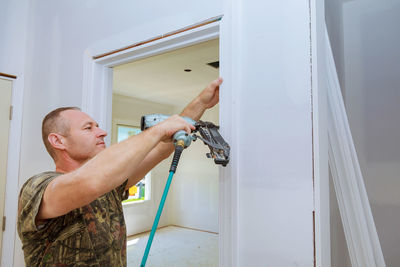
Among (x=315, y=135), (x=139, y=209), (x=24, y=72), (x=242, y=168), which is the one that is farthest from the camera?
(x=139, y=209)

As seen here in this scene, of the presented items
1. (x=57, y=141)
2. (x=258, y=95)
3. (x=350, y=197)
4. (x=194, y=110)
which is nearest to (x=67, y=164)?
(x=57, y=141)

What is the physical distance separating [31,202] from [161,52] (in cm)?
81

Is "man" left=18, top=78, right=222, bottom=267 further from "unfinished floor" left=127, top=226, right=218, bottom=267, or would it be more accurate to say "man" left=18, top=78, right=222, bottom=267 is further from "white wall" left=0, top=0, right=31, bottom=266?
"unfinished floor" left=127, top=226, right=218, bottom=267

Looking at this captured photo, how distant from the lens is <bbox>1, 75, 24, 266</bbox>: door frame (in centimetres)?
181

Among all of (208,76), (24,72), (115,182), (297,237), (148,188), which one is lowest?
(148,188)

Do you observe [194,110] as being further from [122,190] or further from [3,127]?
[3,127]

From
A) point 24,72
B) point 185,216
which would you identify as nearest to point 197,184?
point 185,216

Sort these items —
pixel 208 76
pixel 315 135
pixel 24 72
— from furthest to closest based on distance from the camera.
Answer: pixel 208 76, pixel 24 72, pixel 315 135

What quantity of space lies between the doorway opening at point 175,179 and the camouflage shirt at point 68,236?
2.16 metres

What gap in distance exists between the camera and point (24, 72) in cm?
187

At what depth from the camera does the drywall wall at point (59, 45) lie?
1369 millimetres

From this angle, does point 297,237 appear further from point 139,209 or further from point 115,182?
point 139,209

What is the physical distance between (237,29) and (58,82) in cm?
118

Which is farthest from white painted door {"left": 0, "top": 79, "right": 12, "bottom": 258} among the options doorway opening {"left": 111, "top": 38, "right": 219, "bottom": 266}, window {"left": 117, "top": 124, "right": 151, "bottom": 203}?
window {"left": 117, "top": 124, "right": 151, "bottom": 203}
